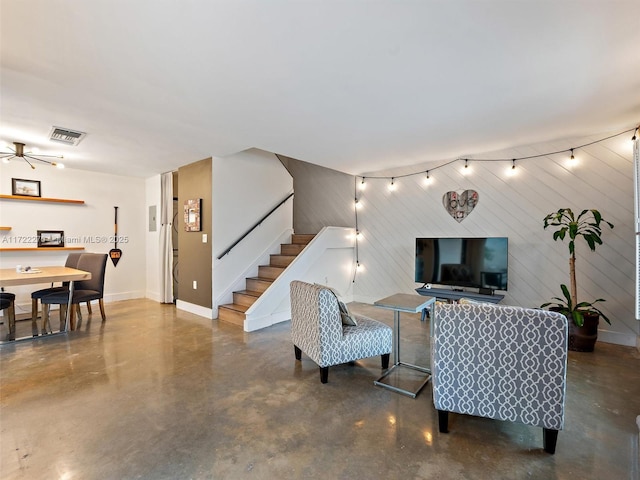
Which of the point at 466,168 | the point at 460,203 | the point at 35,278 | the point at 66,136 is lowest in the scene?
the point at 35,278

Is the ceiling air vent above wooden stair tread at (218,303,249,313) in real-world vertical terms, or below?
above

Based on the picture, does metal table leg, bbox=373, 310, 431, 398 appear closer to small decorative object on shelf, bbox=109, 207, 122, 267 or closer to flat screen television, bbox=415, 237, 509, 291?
flat screen television, bbox=415, 237, 509, 291

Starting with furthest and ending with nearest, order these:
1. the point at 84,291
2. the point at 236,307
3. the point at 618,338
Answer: the point at 236,307, the point at 84,291, the point at 618,338

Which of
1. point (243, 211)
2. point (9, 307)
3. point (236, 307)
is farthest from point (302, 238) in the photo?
point (9, 307)

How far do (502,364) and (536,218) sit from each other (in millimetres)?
3155

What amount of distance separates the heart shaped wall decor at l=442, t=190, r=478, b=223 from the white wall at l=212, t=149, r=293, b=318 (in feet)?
9.61

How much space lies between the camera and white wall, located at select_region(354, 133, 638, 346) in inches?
141

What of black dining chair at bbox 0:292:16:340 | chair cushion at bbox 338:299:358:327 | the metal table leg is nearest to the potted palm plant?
the metal table leg

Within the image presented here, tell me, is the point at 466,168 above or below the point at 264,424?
above

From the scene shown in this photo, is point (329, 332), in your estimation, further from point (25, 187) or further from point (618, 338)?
point (25, 187)

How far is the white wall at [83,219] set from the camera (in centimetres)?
494

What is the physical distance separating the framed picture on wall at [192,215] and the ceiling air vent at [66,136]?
165 centimetres

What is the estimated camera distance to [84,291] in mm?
4266

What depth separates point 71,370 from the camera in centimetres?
283
